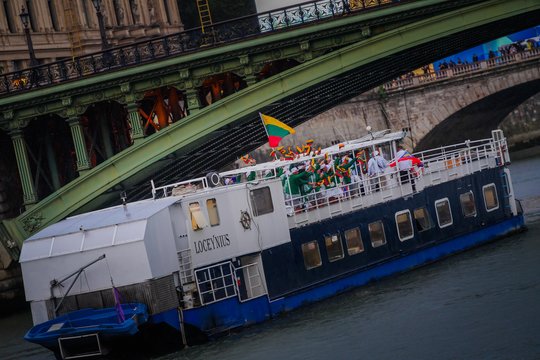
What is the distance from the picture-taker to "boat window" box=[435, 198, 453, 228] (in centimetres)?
3750

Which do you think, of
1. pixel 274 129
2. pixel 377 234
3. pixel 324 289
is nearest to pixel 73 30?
pixel 274 129

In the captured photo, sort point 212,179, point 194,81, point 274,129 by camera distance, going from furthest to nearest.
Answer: point 194,81
point 274,129
point 212,179

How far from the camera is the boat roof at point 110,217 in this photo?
30609 mm

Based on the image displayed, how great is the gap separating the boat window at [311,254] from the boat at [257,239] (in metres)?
0.02

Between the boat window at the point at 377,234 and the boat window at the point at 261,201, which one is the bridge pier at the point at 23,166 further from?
the boat window at the point at 261,201

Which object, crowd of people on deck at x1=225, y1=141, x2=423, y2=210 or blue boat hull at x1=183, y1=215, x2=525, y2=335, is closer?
blue boat hull at x1=183, y1=215, x2=525, y2=335

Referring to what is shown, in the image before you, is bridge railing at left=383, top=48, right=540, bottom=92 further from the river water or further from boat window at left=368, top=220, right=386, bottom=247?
boat window at left=368, top=220, right=386, bottom=247

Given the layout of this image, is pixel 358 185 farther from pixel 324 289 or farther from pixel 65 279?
pixel 65 279

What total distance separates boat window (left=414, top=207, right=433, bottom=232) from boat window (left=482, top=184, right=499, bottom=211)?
99.3 inches

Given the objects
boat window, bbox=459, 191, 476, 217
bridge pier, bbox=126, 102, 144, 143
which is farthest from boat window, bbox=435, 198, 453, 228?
bridge pier, bbox=126, 102, 144, 143

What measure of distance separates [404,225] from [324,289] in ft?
11.5

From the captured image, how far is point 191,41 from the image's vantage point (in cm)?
4038

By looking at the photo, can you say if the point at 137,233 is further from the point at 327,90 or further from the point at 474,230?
the point at 327,90

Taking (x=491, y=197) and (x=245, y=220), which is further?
(x=491, y=197)
